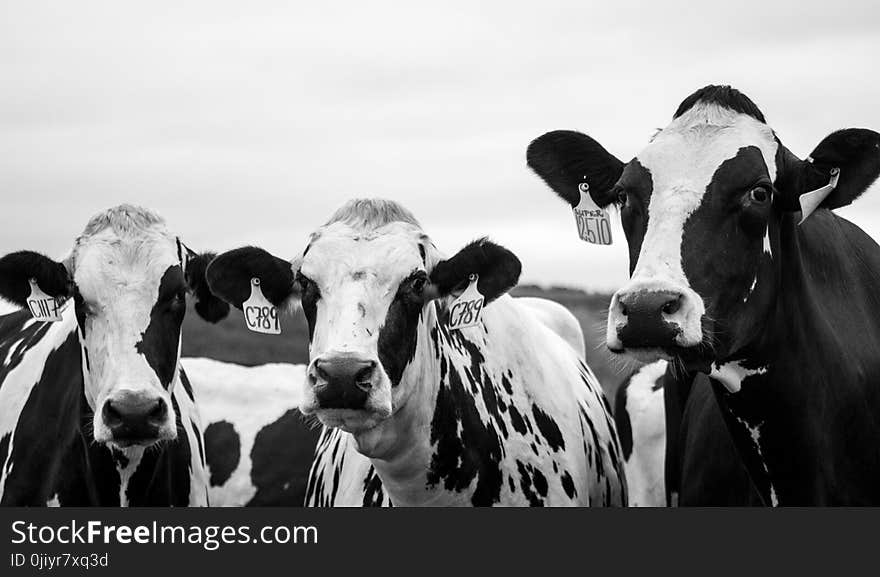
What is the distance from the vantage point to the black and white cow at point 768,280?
546 centimetres

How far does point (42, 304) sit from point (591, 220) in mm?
3031

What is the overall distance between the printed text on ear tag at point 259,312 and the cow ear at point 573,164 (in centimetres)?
152

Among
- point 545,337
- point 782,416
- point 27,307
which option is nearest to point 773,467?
point 782,416

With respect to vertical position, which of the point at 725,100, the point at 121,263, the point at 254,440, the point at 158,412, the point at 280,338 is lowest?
the point at 280,338

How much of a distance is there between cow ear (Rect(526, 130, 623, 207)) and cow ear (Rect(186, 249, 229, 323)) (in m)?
2.10

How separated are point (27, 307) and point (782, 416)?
13.6 ft

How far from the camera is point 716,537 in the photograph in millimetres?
5918

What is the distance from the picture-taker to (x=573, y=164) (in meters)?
6.66

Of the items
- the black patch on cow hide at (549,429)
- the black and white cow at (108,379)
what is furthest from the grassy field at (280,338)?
the black patch on cow hide at (549,429)

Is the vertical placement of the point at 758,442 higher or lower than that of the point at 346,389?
lower

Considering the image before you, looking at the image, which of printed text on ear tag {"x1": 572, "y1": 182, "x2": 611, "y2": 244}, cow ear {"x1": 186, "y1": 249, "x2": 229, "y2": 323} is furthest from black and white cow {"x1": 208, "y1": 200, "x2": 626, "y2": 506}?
cow ear {"x1": 186, "y1": 249, "x2": 229, "y2": 323}

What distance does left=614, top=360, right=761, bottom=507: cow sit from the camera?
6.76 meters

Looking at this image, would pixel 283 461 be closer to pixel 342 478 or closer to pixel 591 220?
pixel 342 478

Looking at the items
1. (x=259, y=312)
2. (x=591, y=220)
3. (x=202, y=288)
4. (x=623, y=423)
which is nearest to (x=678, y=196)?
(x=591, y=220)
